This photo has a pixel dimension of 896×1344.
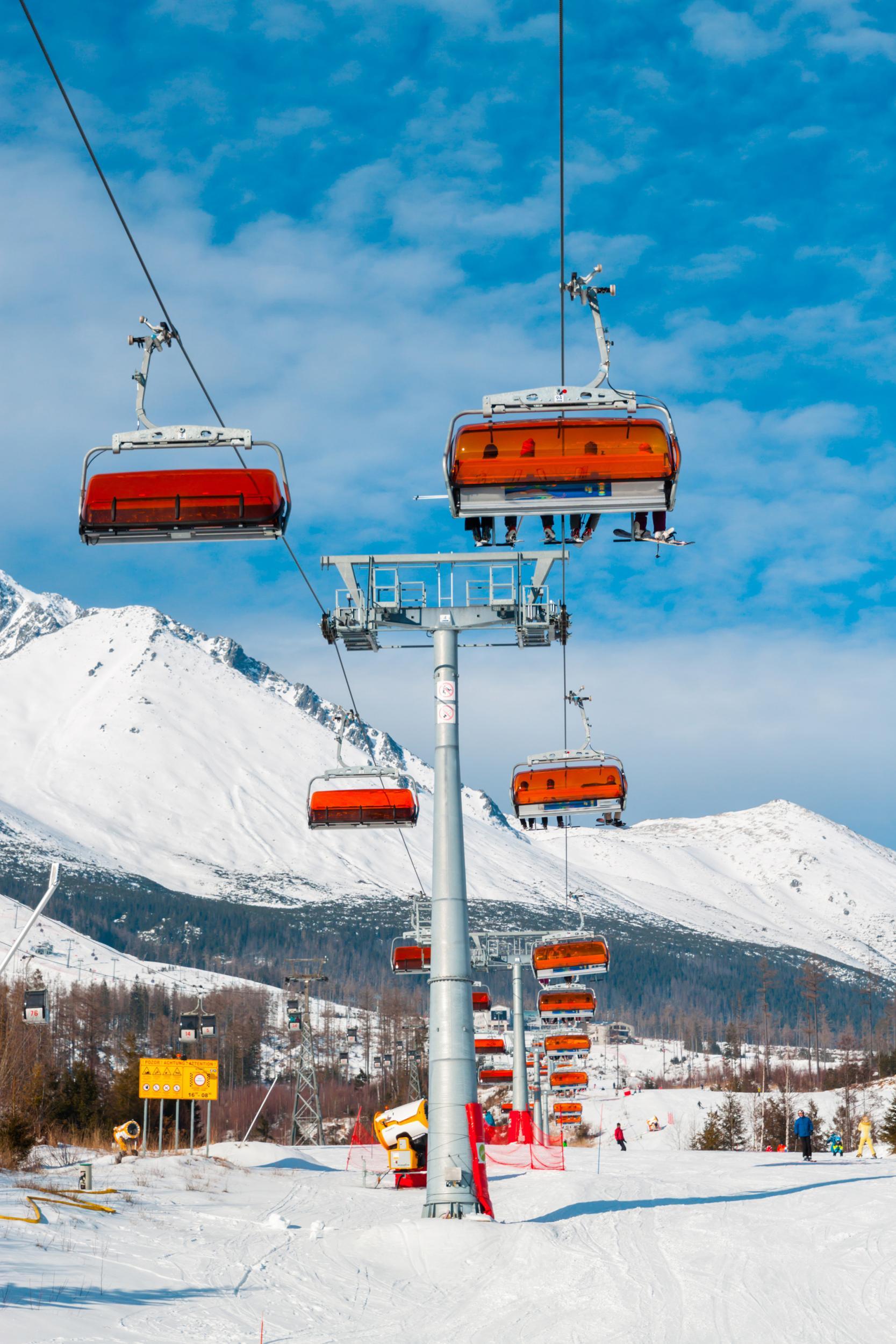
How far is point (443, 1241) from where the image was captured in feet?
51.8

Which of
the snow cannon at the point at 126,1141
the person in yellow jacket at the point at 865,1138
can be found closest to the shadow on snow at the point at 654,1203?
the snow cannon at the point at 126,1141

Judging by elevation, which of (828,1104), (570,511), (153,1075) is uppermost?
(570,511)

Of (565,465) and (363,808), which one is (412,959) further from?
(565,465)

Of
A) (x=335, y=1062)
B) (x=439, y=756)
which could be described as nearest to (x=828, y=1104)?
(x=335, y=1062)

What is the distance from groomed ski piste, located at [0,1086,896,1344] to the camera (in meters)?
11.8

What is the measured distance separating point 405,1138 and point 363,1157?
18.4 metres

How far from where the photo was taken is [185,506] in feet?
45.5

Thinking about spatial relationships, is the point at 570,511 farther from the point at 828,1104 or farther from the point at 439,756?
the point at 828,1104

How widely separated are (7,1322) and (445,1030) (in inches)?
335

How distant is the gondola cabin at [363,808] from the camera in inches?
931

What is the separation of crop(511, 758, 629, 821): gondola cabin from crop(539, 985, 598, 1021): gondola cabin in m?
21.1

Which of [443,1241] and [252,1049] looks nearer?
[443,1241]

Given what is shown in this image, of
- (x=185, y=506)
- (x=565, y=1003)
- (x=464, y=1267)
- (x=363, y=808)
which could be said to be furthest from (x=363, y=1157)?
(x=185, y=506)

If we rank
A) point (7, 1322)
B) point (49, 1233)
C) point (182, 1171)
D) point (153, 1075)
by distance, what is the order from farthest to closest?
1. point (153, 1075)
2. point (182, 1171)
3. point (49, 1233)
4. point (7, 1322)
